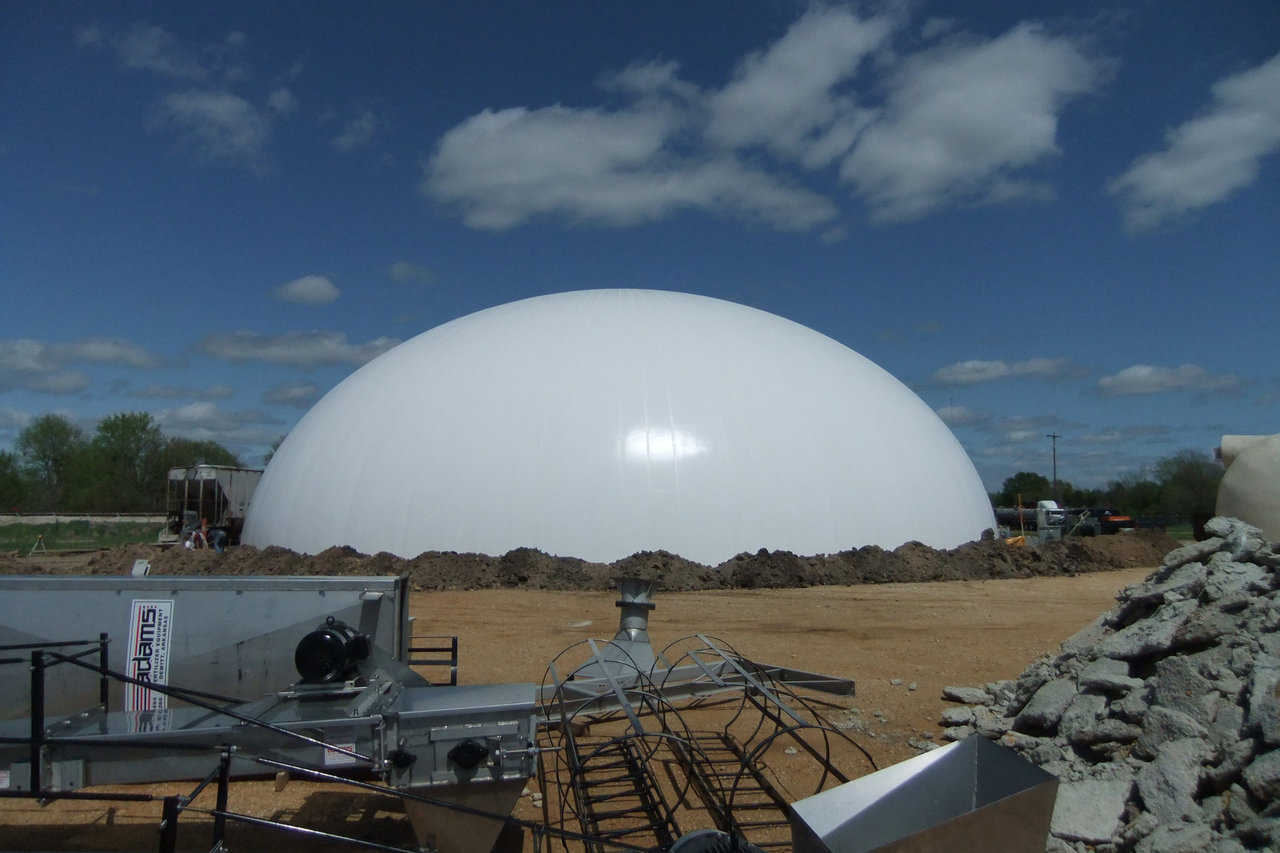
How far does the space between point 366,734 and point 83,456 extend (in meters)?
80.5

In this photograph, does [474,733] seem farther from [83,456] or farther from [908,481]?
[83,456]

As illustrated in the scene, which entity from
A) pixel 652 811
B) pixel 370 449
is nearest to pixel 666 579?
pixel 370 449

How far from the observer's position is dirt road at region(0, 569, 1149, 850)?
5.55 metres

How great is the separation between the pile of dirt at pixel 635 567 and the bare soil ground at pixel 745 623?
0.14 ft

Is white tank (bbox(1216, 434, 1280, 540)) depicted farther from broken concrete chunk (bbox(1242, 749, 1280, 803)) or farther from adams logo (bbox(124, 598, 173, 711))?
adams logo (bbox(124, 598, 173, 711))

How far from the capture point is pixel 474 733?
4434mm

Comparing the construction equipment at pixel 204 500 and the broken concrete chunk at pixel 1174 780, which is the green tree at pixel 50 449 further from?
the broken concrete chunk at pixel 1174 780

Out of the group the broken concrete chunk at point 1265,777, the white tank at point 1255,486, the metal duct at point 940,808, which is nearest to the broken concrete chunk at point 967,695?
the broken concrete chunk at point 1265,777

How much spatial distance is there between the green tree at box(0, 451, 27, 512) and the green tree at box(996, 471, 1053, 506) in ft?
289

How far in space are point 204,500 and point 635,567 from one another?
19.2 metres

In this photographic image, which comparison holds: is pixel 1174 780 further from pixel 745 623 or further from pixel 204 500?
pixel 204 500

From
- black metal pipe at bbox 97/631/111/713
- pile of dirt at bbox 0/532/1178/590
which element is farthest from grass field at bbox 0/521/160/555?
black metal pipe at bbox 97/631/111/713

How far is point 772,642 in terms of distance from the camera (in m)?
13.0

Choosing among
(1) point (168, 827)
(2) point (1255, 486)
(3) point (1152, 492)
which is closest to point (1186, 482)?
(3) point (1152, 492)
